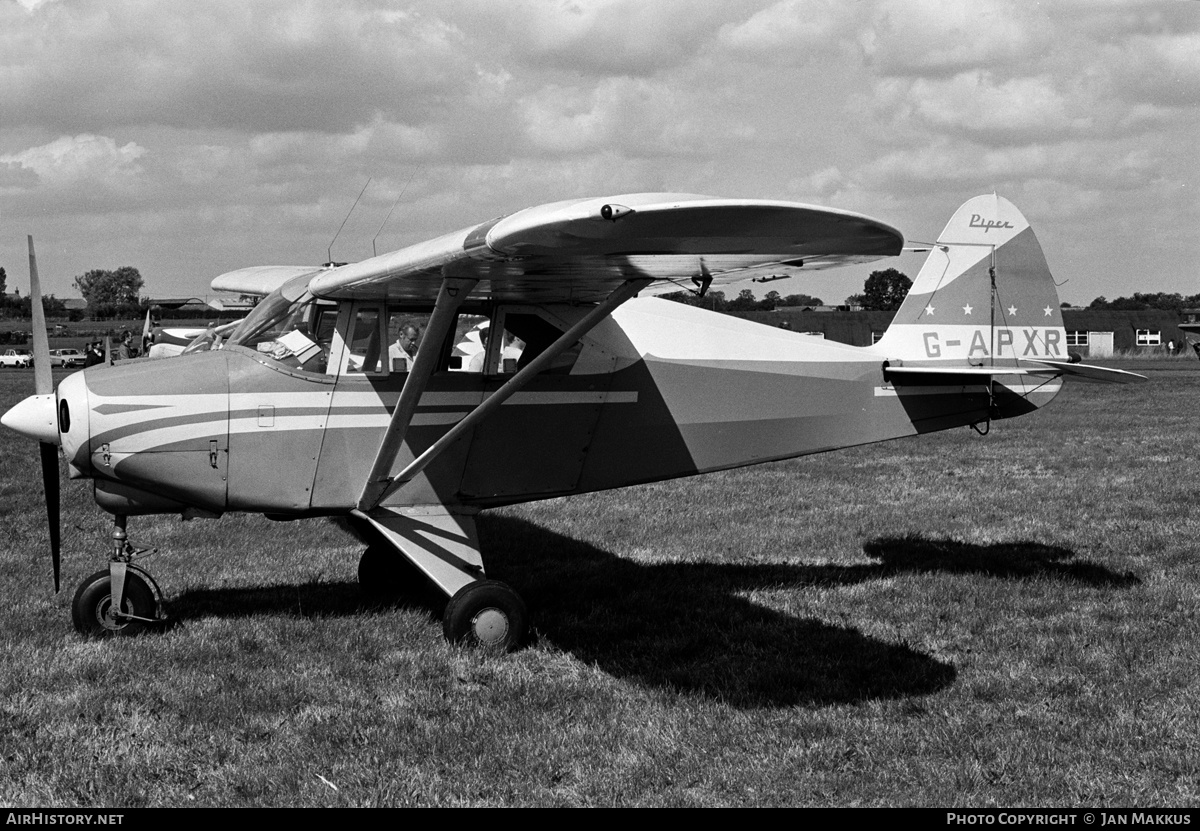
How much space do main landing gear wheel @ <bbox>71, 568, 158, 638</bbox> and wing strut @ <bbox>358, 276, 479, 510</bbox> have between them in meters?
1.45

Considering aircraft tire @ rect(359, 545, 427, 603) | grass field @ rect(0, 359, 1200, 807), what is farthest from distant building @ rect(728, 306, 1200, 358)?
aircraft tire @ rect(359, 545, 427, 603)

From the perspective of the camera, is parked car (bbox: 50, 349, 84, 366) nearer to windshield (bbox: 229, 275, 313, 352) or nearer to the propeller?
the propeller

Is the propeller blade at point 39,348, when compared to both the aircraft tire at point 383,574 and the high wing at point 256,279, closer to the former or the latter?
the aircraft tire at point 383,574

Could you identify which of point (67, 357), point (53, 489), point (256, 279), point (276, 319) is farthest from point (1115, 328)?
point (53, 489)

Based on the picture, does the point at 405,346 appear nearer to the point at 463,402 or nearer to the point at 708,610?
the point at 463,402

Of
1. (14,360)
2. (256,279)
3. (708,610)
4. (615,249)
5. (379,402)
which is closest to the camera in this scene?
(615,249)

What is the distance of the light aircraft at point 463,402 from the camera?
251 inches

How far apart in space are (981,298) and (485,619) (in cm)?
469

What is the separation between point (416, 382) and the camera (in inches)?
253

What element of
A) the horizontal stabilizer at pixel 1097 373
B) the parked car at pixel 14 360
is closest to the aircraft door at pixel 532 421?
the horizontal stabilizer at pixel 1097 373

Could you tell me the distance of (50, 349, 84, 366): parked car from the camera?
5769 cm

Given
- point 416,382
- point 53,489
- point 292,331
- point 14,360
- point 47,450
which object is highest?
point 14,360
